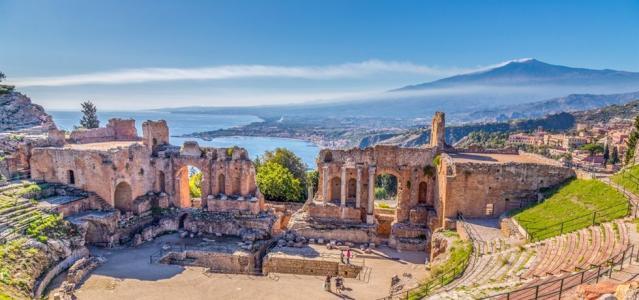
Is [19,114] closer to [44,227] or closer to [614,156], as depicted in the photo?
[44,227]

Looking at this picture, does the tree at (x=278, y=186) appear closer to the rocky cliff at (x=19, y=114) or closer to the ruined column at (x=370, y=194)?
the ruined column at (x=370, y=194)

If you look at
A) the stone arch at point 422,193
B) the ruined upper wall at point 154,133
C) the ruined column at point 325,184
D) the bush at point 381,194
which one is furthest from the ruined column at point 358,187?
the bush at point 381,194

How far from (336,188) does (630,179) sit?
59.2 ft

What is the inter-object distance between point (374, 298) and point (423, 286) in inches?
132

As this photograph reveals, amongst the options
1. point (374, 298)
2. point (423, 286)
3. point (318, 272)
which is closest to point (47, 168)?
point (318, 272)

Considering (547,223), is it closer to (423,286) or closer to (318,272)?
(423,286)

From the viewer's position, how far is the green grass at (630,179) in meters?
21.1

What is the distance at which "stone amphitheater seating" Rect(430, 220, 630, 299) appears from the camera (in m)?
14.3

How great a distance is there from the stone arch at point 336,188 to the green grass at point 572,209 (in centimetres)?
1234

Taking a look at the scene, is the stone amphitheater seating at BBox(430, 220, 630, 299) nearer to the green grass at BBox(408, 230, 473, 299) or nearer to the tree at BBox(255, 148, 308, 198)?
the green grass at BBox(408, 230, 473, 299)

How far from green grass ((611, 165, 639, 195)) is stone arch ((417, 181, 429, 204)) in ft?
37.6

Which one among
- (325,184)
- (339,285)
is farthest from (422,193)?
(339,285)

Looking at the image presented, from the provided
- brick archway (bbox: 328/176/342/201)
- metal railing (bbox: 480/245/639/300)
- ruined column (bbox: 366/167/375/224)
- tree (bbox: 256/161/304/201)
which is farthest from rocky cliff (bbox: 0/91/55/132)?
metal railing (bbox: 480/245/639/300)

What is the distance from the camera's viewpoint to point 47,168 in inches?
1167
